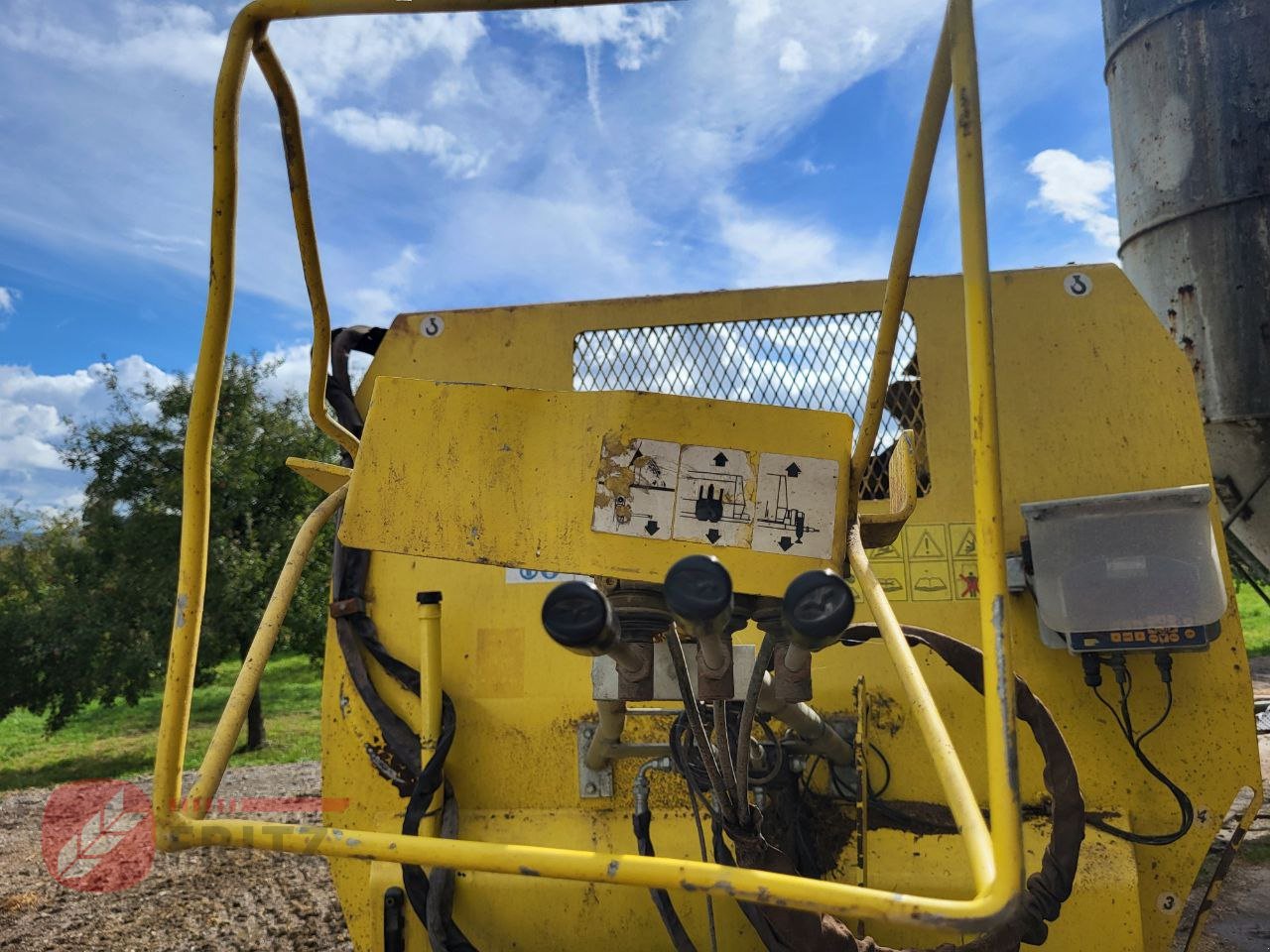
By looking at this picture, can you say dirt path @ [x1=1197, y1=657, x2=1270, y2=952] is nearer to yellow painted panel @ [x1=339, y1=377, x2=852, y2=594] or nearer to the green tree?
yellow painted panel @ [x1=339, y1=377, x2=852, y2=594]

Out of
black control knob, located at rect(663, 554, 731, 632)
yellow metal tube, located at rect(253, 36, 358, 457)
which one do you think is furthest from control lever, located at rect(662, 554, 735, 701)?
yellow metal tube, located at rect(253, 36, 358, 457)

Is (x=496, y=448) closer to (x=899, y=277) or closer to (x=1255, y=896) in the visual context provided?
(x=899, y=277)

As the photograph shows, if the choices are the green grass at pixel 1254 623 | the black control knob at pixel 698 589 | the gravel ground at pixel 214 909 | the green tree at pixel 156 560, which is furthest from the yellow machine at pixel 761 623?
the green grass at pixel 1254 623

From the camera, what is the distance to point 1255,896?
3.84m

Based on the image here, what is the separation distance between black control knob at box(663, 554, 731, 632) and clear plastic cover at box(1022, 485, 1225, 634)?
1280 millimetres

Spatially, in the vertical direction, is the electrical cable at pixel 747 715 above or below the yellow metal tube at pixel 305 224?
below

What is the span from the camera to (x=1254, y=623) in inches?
570

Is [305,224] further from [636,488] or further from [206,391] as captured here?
[636,488]

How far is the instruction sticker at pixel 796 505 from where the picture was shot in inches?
51.5

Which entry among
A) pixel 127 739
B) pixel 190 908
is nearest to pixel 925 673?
pixel 190 908

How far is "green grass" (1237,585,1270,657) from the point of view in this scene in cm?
1226

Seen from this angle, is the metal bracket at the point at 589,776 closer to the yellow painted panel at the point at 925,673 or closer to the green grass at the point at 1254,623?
the yellow painted panel at the point at 925,673

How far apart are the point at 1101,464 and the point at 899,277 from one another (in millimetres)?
948

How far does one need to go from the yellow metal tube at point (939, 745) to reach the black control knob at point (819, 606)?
0.24m
